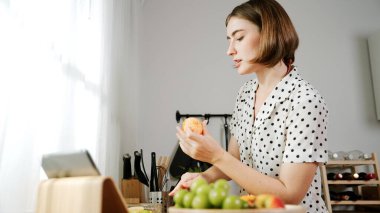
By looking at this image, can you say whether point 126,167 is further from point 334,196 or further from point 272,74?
point 334,196

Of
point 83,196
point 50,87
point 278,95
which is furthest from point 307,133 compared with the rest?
point 50,87

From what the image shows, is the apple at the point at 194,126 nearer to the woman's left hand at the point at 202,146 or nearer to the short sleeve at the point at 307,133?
the woman's left hand at the point at 202,146

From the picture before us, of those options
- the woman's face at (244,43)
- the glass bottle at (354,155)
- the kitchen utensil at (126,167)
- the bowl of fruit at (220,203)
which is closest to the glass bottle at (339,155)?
the glass bottle at (354,155)

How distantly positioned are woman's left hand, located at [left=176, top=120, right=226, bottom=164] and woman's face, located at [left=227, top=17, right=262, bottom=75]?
1.17 feet

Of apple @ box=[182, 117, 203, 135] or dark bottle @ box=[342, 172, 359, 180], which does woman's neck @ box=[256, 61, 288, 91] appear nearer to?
apple @ box=[182, 117, 203, 135]

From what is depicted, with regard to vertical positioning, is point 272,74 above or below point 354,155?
above

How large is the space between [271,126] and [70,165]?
2.34 ft

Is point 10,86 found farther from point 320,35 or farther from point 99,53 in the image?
point 320,35

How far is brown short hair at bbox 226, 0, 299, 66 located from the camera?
117cm

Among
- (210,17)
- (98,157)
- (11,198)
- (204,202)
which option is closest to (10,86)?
(11,198)

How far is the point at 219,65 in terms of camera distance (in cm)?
326

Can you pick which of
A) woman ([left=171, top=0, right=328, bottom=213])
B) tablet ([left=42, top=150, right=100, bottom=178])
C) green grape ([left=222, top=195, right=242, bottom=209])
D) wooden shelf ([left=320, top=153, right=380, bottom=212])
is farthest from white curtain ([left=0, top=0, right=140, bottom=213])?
wooden shelf ([left=320, top=153, right=380, bottom=212])

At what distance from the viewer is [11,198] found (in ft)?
2.87

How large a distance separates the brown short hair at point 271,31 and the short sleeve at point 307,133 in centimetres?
19
